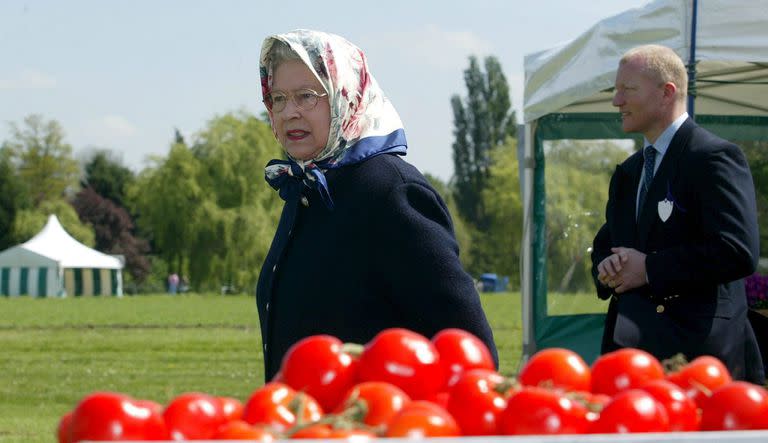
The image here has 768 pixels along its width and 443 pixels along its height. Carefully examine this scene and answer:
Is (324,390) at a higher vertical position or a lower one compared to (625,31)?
lower

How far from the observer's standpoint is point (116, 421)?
1.52 metres

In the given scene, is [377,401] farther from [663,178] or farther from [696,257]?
[663,178]

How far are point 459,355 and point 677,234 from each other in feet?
7.81

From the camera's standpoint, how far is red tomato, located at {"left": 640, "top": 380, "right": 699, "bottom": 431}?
1594 mm

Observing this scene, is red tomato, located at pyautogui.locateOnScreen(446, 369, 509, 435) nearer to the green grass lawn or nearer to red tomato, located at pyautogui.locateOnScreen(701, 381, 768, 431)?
red tomato, located at pyautogui.locateOnScreen(701, 381, 768, 431)

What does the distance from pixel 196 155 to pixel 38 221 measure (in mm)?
14454

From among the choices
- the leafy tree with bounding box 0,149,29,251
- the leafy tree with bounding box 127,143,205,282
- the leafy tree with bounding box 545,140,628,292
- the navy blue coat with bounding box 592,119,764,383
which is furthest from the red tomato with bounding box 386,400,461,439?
the leafy tree with bounding box 0,149,29,251

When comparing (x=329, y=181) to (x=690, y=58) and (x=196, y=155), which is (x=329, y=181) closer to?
(x=690, y=58)

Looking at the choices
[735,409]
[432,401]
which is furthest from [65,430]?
[735,409]

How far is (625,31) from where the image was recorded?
702 cm

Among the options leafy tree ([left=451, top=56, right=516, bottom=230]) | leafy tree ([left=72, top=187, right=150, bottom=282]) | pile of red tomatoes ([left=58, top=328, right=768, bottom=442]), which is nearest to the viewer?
pile of red tomatoes ([left=58, top=328, right=768, bottom=442])

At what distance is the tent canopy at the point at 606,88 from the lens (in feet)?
21.2

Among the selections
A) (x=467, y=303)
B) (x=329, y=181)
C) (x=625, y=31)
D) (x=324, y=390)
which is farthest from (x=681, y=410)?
(x=625, y=31)

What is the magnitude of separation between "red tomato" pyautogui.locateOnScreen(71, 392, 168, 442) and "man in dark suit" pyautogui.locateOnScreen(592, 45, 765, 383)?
264 centimetres
